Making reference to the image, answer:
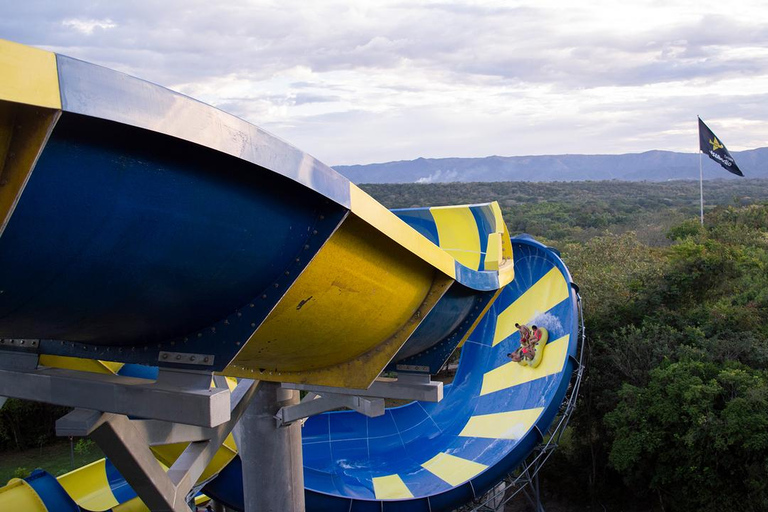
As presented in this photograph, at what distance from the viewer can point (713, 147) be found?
68.3ft

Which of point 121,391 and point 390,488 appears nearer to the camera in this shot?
point 121,391

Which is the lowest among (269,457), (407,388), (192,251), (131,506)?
(131,506)

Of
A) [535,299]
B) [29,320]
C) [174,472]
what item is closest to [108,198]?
[29,320]

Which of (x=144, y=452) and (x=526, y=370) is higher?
(x=144, y=452)

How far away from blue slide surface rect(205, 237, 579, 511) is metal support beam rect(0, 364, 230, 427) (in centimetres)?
483

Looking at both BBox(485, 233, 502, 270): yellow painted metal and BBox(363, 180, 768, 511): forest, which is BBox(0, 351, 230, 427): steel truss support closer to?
BBox(485, 233, 502, 270): yellow painted metal

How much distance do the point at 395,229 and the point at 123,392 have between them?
60.2 inches

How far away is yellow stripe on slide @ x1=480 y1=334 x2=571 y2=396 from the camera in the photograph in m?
9.67

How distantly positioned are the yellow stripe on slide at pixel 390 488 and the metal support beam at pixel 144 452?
4376 mm

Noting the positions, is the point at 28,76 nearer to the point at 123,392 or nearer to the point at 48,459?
the point at 123,392

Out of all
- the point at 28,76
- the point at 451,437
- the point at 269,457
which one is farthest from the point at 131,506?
the point at 28,76

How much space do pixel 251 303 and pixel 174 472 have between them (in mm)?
1988

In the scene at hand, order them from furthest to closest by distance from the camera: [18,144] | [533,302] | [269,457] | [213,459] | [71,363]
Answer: [533,302]
[213,459]
[269,457]
[71,363]
[18,144]

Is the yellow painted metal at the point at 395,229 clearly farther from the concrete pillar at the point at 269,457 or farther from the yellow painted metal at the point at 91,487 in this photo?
the yellow painted metal at the point at 91,487
